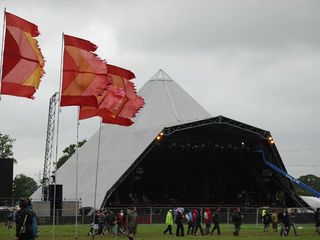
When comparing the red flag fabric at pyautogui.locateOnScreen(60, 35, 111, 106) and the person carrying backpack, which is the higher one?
the red flag fabric at pyautogui.locateOnScreen(60, 35, 111, 106)

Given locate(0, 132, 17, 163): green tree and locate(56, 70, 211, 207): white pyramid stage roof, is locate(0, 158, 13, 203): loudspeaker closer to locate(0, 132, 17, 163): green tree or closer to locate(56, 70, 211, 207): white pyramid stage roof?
locate(56, 70, 211, 207): white pyramid stage roof

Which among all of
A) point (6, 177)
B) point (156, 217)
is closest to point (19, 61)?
point (6, 177)

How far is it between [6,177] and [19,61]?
6.56 meters

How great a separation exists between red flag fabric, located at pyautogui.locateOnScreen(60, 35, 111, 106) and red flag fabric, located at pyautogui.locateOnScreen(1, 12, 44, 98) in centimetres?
171

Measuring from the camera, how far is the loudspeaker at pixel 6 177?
23812 millimetres

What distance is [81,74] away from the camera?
21.4m

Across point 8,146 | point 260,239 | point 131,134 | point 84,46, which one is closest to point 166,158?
point 131,134

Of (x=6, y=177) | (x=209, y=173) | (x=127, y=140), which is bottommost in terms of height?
(x=6, y=177)

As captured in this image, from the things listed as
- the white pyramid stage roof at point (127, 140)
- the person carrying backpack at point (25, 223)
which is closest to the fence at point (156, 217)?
the white pyramid stage roof at point (127, 140)

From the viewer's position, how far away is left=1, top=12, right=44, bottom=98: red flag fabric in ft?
61.9

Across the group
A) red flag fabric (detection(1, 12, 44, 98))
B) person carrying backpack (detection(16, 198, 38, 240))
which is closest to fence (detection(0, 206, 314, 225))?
red flag fabric (detection(1, 12, 44, 98))

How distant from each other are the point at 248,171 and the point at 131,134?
11849 mm

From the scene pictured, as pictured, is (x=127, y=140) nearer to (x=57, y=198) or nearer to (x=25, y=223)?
(x=57, y=198)

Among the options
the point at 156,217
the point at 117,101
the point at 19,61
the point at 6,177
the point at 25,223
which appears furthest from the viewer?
the point at 156,217
